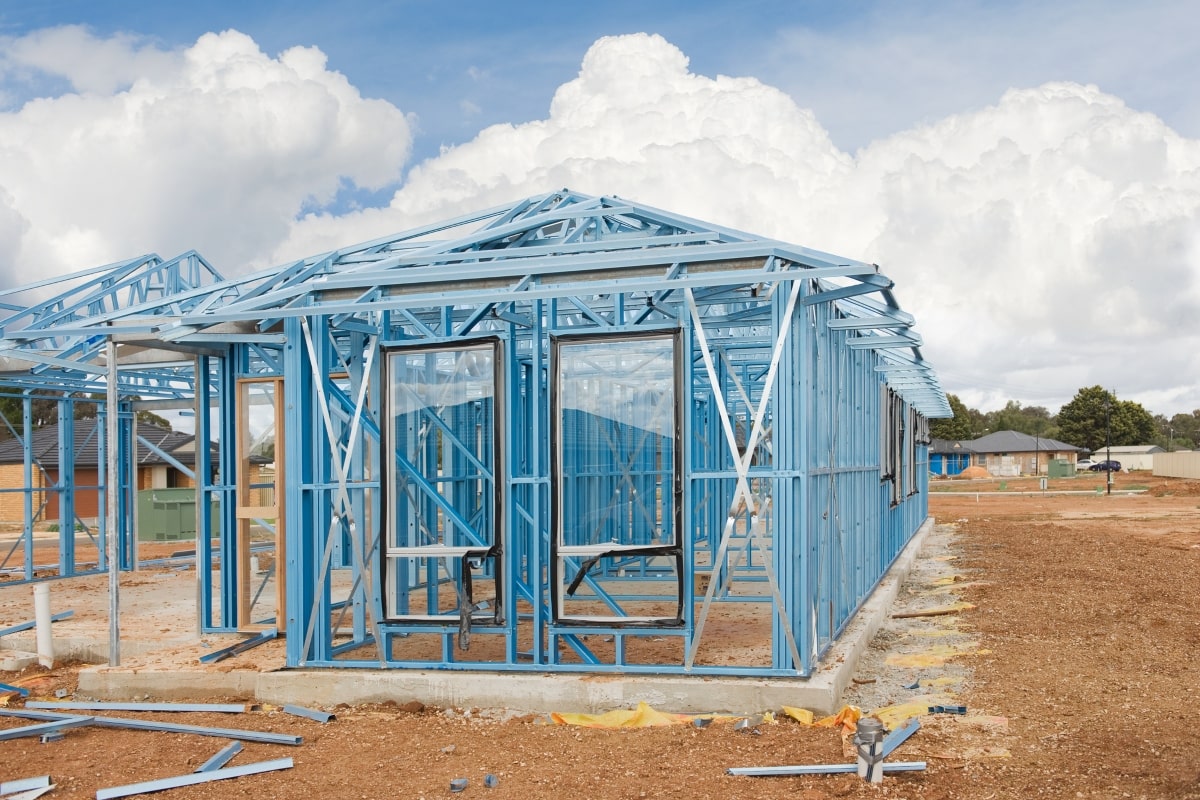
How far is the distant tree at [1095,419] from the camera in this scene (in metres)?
94.4

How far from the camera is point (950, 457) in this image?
289 feet

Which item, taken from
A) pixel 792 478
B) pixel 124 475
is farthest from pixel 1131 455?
pixel 792 478

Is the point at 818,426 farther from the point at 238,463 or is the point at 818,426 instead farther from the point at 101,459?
the point at 101,459

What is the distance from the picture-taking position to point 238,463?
11.2 metres

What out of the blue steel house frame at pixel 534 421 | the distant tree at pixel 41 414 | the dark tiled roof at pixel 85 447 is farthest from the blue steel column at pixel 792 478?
the distant tree at pixel 41 414

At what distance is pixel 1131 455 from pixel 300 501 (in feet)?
326

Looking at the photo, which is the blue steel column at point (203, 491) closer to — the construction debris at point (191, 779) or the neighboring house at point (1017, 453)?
the construction debris at point (191, 779)

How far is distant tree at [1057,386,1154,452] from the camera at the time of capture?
310 ft

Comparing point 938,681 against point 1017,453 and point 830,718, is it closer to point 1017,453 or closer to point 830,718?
point 830,718

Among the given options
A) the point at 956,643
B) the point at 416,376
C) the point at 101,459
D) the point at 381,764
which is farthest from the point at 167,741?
the point at 101,459

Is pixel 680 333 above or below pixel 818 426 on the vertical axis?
above

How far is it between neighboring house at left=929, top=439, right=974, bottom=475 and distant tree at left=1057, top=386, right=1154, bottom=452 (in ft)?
42.8

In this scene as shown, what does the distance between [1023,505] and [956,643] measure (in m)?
33.7

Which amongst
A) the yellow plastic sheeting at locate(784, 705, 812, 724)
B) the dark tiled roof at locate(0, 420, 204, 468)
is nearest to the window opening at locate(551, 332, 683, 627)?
the yellow plastic sheeting at locate(784, 705, 812, 724)
